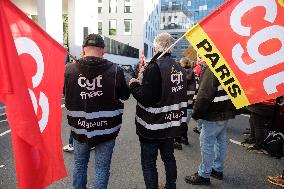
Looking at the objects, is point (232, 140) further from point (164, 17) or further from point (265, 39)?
point (164, 17)

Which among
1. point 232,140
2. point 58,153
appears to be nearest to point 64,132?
point 232,140

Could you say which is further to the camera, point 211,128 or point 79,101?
point 211,128

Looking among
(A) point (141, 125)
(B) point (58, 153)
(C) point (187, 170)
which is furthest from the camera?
(C) point (187, 170)

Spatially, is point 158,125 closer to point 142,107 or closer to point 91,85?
point 142,107

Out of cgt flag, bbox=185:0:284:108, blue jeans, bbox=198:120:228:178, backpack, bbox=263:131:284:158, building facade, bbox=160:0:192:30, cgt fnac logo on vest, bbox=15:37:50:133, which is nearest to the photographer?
cgt fnac logo on vest, bbox=15:37:50:133

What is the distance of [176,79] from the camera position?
3.35 m

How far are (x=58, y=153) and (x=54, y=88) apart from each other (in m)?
0.61

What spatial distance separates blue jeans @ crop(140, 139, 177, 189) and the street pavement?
2.26ft

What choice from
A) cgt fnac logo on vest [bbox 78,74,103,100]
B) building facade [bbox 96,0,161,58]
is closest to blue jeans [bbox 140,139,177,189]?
cgt fnac logo on vest [bbox 78,74,103,100]

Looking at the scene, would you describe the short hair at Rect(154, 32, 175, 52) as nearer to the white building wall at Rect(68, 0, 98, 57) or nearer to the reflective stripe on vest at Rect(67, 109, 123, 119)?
the reflective stripe on vest at Rect(67, 109, 123, 119)

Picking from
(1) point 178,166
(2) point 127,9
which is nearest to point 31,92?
(1) point 178,166

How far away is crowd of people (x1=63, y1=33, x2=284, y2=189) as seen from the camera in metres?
2.97

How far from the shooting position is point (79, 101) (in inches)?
118

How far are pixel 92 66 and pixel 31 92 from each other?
60 cm
